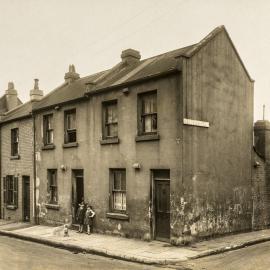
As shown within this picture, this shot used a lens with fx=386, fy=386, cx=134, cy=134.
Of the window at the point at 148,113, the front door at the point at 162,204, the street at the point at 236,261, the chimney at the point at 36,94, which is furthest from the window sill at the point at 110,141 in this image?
the chimney at the point at 36,94

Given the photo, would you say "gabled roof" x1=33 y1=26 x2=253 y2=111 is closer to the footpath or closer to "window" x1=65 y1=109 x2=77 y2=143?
"window" x1=65 y1=109 x2=77 y2=143

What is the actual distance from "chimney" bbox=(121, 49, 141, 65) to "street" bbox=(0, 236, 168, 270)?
10.3 meters

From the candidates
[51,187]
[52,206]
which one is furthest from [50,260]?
[51,187]

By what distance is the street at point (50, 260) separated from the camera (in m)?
11.5

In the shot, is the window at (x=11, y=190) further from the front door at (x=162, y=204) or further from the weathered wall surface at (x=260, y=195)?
the weathered wall surface at (x=260, y=195)

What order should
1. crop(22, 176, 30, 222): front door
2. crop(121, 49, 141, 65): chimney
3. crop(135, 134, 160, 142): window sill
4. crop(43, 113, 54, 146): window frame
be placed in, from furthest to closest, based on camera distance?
1. crop(22, 176, 30, 222): front door
2. crop(43, 113, 54, 146): window frame
3. crop(121, 49, 141, 65): chimney
4. crop(135, 134, 160, 142): window sill

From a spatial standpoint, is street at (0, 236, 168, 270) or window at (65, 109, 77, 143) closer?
street at (0, 236, 168, 270)

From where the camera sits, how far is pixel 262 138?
1830 cm

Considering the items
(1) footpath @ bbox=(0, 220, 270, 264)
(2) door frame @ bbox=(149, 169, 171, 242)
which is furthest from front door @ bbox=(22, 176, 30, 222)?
(2) door frame @ bbox=(149, 169, 171, 242)

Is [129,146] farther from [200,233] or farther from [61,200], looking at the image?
[61,200]

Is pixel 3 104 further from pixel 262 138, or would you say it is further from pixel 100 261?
pixel 100 261

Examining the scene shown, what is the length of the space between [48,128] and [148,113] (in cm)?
753

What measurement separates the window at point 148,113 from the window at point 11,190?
37.3 feet

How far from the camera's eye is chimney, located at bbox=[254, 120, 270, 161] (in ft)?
60.0
